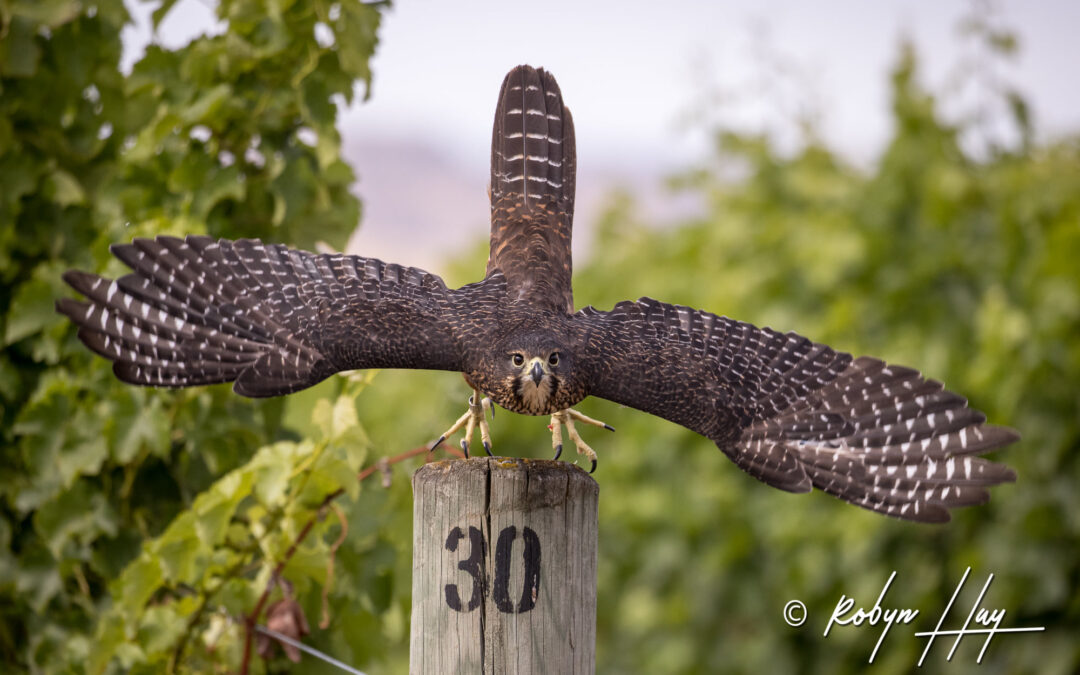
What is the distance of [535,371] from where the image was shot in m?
2.81

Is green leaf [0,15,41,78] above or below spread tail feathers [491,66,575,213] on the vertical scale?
above

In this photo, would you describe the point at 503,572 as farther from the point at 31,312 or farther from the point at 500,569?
the point at 31,312

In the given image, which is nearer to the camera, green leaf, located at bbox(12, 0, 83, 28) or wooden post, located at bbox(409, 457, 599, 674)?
wooden post, located at bbox(409, 457, 599, 674)

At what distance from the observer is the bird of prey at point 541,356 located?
2.92 meters

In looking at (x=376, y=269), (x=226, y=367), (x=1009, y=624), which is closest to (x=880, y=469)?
(x=376, y=269)

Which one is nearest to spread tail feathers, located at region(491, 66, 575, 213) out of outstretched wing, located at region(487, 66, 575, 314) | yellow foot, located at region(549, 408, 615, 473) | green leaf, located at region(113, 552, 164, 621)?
outstretched wing, located at region(487, 66, 575, 314)

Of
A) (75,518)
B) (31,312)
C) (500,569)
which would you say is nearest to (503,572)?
(500,569)

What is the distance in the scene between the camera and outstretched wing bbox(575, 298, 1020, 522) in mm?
2969

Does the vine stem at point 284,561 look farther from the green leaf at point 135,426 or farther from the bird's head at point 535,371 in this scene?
the green leaf at point 135,426

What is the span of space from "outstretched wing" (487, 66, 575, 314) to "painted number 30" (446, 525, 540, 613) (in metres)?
1.15

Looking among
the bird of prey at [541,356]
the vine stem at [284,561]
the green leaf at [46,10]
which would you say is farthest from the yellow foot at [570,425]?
the green leaf at [46,10]

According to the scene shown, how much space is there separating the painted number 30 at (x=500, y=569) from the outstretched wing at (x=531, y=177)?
1152 mm

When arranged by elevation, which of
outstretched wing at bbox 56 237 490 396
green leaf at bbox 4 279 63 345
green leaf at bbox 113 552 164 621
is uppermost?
green leaf at bbox 4 279 63 345

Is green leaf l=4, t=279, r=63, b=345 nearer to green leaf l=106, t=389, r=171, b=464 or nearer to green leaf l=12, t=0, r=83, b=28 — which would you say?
green leaf l=106, t=389, r=171, b=464
